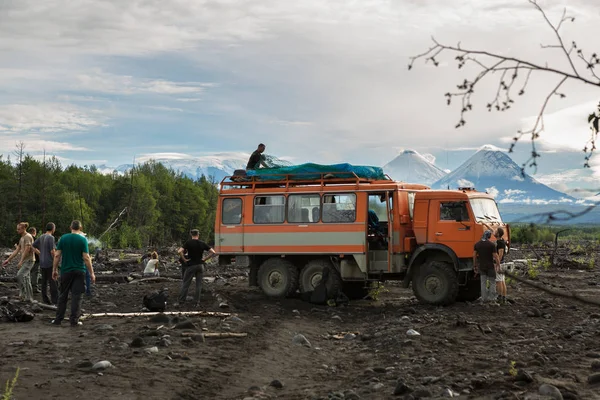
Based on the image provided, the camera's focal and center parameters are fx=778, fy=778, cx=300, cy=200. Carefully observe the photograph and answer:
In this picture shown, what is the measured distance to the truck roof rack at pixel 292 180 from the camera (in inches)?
815

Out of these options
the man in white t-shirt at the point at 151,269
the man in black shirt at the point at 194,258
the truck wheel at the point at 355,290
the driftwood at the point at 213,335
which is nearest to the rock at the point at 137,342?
the driftwood at the point at 213,335

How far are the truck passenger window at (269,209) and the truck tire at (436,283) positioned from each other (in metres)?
4.05

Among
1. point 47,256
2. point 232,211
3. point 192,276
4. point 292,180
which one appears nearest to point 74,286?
point 47,256

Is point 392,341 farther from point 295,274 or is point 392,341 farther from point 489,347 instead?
point 295,274

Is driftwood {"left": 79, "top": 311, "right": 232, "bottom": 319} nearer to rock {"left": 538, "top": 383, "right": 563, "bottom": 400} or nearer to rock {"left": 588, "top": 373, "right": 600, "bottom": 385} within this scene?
rock {"left": 588, "top": 373, "right": 600, "bottom": 385}

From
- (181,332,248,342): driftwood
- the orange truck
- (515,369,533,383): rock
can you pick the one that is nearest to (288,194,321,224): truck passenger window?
the orange truck

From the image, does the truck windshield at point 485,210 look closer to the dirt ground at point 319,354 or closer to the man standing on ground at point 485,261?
the man standing on ground at point 485,261

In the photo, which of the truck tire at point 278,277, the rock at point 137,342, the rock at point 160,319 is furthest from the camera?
the truck tire at point 278,277

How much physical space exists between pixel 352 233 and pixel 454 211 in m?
2.64

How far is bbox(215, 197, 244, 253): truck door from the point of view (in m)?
21.7

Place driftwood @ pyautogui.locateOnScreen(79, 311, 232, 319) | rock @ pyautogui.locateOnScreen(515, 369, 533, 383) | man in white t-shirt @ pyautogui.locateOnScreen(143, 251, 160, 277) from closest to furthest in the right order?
rock @ pyautogui.locateOnScreen(515, 369, 533, 383), driftwood @ pyautogui.locateOnScreen(79, 311, 232, 319), man in white t-shirt @ pyautogui.locateOnScreen(143, 251, 160, 277)

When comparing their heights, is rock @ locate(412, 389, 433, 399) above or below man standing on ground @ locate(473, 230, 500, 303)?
below

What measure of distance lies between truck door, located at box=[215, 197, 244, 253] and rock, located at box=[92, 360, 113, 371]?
10.8m

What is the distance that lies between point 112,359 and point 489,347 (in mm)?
6442
